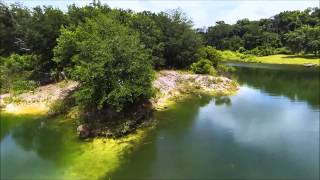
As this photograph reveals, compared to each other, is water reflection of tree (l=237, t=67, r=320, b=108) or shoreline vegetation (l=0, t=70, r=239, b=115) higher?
shoreline vegetation (l=0, t=70, r=239, b=115)

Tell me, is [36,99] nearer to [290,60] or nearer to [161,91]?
[161,91]

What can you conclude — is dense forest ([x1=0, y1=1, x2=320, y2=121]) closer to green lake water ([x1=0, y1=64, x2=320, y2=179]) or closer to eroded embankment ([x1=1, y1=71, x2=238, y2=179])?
eroded embankment ([x1=1, y1=71, x2=238, y2=179])

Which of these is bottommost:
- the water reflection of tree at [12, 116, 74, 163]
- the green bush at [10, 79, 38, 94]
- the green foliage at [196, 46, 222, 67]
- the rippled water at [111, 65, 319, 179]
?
the rippled water at [111, 65, 319, 179]

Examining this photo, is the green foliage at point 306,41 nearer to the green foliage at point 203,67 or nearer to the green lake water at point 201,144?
the green foliage at point 203,67

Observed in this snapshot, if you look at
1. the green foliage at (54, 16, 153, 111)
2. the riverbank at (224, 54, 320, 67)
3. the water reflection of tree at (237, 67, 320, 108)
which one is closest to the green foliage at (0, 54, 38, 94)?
the green foliage at (54, 16, 153, 111)

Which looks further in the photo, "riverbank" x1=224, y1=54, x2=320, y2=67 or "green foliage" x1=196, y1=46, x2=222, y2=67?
"riverbank" x1=224, y1=54, x2=320, y2=67

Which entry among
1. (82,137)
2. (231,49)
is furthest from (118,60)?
(231,49)

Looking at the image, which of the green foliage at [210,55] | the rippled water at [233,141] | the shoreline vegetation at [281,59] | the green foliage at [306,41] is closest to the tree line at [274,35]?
the green foliage at [306,41]
